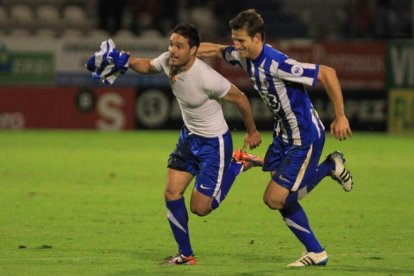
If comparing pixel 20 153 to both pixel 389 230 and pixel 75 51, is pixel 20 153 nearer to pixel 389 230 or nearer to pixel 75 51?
pixel 75 51

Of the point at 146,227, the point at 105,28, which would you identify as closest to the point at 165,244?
the point at 146,227

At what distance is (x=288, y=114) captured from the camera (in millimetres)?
8680

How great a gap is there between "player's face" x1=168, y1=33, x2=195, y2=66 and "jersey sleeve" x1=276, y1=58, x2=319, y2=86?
710 millimetres

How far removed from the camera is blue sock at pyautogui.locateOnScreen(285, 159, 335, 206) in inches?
343

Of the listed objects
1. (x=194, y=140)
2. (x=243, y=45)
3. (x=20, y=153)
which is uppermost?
(x=243, y=45)

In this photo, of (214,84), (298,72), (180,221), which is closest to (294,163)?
(298,72)

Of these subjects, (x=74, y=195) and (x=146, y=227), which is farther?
(x=74, y=195)

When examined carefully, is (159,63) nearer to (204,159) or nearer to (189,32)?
(189,32)

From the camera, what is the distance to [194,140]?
28.9 ft

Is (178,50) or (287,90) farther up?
(178,50)

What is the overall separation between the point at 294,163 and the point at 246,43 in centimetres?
101

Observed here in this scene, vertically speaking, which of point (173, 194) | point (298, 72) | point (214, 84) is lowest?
point (173, 194)

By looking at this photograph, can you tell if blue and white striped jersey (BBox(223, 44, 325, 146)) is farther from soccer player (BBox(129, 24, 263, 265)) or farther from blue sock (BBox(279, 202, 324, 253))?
blue sock (BBox(279, 202, 324, 253))

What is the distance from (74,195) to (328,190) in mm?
3507
